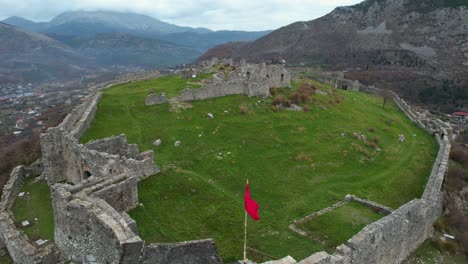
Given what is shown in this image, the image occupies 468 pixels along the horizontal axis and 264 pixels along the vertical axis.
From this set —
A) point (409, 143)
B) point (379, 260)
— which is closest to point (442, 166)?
point (409, 143)

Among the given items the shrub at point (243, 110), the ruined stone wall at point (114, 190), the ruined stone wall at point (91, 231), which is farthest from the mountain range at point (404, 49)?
the ruined stone wall at point (91, 231)

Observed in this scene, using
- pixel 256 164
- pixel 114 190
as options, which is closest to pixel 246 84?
pixel 256 164

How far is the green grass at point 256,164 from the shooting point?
1645cm

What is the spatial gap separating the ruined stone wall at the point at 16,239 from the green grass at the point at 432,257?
16.3 meters

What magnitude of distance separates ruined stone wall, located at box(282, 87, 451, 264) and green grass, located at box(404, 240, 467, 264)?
0.93ft

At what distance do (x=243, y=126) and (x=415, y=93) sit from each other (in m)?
88.3

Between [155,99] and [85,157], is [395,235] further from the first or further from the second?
[155,99]

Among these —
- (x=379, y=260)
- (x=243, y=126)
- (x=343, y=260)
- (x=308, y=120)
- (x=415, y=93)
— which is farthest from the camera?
(x=415, y=93)

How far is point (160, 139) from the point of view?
25719mm

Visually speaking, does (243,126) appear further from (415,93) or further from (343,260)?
(415,93)

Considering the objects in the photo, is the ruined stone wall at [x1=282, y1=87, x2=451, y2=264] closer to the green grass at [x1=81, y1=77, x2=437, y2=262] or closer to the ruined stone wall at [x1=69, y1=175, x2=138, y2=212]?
the green grass at [x1=81, y1=77, x2=437, y2=262]

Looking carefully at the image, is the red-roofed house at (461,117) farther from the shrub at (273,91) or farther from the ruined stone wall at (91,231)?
the ruined stone wall at (91,231)

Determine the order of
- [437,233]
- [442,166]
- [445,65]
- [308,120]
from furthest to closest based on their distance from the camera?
[445,65] → [308,120] → [442,166] → [437,233]

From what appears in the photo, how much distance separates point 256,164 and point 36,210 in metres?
13.2
